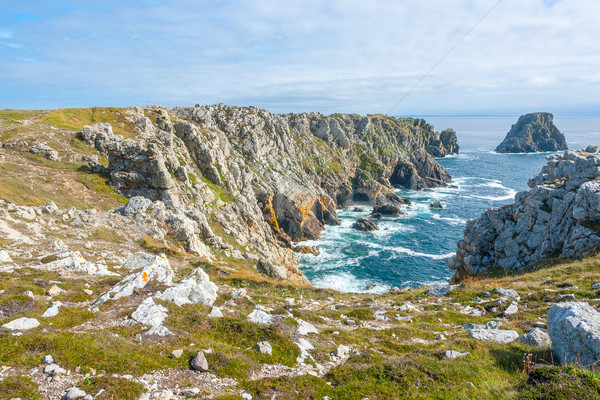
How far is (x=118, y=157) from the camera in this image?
136 ft

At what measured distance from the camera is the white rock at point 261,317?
13328 mm

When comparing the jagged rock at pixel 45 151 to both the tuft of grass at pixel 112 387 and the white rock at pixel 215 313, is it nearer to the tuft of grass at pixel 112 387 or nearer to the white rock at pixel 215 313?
the white rock at pixel 215 313

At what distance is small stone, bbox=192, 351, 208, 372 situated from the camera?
8.71 metres

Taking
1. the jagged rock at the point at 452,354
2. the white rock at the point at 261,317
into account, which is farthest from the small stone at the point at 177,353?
the jagged rock at the point at 452,354

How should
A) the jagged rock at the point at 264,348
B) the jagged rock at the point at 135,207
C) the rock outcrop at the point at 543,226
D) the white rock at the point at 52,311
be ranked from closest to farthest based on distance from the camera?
the jagged rock at the point at 264,348 → the white rock at the point at 52,311 → the rock outcrop at the point at 543,226 → the jagged rock at the point at 135,207

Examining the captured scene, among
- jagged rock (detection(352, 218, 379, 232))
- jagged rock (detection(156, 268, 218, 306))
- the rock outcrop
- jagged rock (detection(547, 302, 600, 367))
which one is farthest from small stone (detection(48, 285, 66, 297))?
jagged rock (detection(352, 218, 379, 232))

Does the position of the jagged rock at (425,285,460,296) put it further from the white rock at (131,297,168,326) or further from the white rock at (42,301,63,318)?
the white rock at (42,301,63,318)

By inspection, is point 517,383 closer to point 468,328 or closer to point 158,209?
point 468,328

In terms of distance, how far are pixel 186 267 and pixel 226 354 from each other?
15.8 m

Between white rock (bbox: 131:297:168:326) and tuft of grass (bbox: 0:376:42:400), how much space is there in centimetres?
420

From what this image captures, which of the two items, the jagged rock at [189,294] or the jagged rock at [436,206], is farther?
the jagged rock at [436,206]

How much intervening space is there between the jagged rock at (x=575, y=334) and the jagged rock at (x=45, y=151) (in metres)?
53.7

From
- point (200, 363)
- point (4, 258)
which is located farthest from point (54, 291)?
point (200, 363)

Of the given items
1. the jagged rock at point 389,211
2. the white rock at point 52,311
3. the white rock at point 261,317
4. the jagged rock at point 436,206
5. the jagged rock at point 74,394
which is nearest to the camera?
the jagged rock at point 74,394
